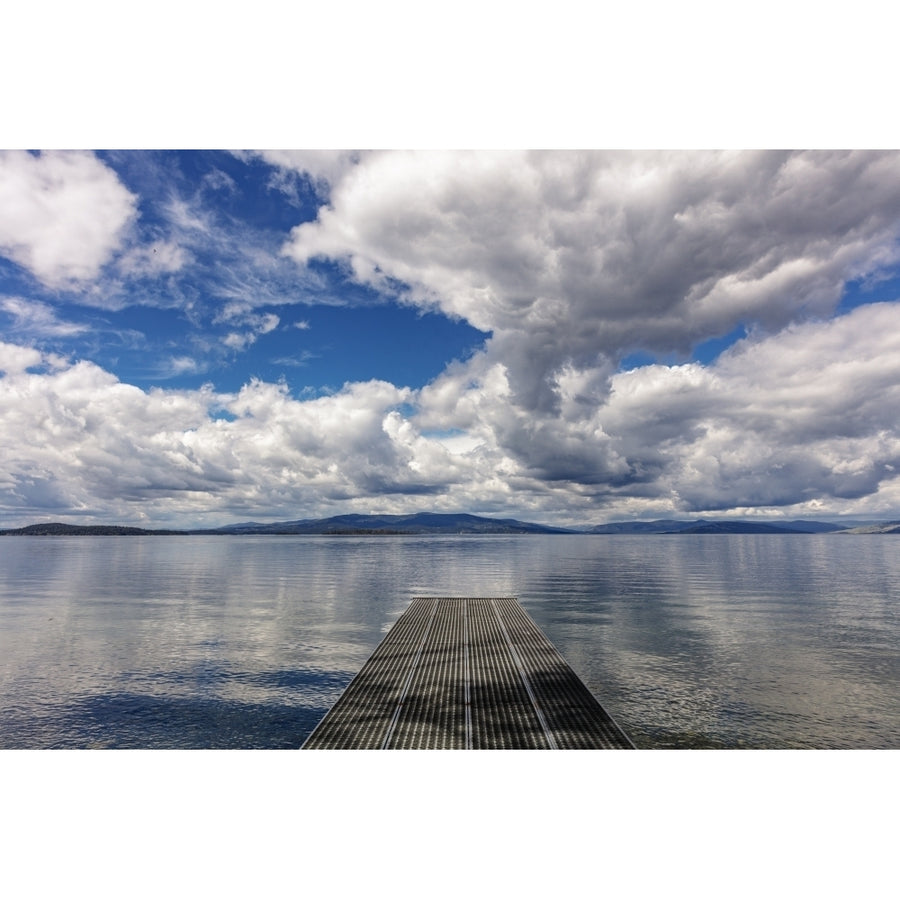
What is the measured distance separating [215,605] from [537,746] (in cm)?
5465

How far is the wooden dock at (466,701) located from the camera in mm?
23922

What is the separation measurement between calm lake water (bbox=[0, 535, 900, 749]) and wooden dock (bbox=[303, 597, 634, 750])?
1700 mm

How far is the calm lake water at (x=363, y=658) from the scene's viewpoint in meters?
27.4

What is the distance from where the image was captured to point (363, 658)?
40.1 m

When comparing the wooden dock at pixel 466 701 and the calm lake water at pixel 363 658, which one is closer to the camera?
the wooden dock at pixel 466 701

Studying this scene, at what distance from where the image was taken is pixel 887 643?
149ft

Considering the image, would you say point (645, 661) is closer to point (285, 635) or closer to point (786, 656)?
point (786, 656)

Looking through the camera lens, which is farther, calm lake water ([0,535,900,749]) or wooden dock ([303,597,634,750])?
calm lake water ([0,535,900,749])

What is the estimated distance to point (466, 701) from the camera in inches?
1132

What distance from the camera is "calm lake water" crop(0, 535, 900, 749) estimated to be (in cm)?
2738

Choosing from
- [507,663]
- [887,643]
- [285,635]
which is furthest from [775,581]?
[285,635]

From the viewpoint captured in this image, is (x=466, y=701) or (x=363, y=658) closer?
(x=466, y=701)

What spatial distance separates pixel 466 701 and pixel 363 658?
44.7 ft

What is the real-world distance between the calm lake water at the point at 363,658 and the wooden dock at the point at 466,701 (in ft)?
5.58
